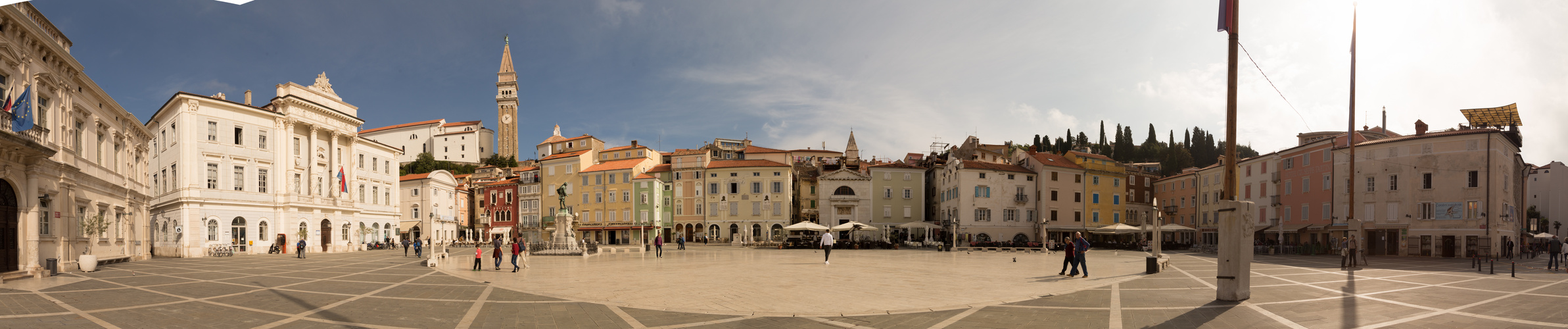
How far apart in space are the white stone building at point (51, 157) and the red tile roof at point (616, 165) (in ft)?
152

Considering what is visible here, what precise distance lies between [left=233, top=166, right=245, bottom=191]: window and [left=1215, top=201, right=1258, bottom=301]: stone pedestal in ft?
172

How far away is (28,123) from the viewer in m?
19.1

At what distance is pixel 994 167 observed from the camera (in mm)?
61156

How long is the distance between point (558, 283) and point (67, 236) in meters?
19.4

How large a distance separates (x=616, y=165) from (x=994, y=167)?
40700mm

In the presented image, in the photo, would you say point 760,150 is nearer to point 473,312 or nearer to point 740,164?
point 740,164

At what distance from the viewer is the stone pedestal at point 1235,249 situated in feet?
40.1

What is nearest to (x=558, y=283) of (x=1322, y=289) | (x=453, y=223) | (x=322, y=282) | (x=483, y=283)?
(x=483, y=283)

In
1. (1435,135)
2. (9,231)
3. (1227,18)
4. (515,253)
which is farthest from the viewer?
(1435,135)

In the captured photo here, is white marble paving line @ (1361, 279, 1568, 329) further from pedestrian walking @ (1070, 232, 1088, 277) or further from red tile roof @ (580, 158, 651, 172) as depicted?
red tile roof @ (580, 158, 651, 172)

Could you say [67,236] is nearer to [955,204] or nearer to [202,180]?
[202,180]

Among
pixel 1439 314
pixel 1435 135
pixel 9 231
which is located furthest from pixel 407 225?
pixel 1435 135

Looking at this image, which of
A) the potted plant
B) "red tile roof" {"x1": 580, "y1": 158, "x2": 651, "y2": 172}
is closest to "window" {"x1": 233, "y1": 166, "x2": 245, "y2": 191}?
the potted plant

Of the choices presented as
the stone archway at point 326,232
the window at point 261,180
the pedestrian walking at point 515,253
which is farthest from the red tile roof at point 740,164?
the pedestrian walking at point 515,253
